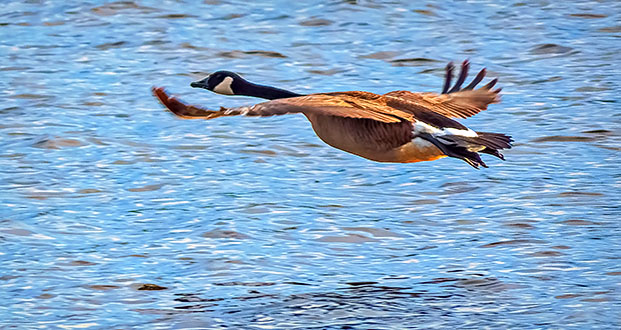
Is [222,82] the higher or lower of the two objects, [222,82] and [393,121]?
the lower

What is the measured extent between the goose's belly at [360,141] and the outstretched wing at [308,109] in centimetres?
17

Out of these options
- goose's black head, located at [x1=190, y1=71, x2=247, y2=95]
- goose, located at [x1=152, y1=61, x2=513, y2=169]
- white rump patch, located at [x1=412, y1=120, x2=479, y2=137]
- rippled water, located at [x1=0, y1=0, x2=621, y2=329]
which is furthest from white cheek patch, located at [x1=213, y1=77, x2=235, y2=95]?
white rump patch, located at [x1=412, y1=120, x2=479, y2=137]

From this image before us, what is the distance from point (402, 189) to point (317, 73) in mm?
3483

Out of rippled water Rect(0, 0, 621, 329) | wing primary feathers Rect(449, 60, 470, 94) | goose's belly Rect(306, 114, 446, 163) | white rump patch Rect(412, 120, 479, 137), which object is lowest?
rippled water Rect(0, 0, 621, 329)

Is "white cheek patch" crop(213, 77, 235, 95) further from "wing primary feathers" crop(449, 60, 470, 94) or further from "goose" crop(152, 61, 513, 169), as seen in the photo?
"wing primary feathers" crop(449, 60, 470, 94)

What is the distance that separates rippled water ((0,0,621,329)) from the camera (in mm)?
7934

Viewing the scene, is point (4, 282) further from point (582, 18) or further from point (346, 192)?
point (582, 18)

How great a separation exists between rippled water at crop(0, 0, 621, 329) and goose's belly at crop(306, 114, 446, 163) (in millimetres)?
880

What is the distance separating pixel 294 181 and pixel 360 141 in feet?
8.81

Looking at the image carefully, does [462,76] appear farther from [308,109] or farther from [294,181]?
[294,181]

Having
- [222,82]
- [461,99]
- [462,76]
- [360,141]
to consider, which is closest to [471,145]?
[360,141]

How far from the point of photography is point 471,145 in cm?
766

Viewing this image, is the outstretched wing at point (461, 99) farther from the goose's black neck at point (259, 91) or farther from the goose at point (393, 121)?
the goose's black neck at point (259, 91)

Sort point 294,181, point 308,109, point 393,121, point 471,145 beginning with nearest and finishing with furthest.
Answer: point 308,109 < point 393,121 < point 471,145 < point 294,181
